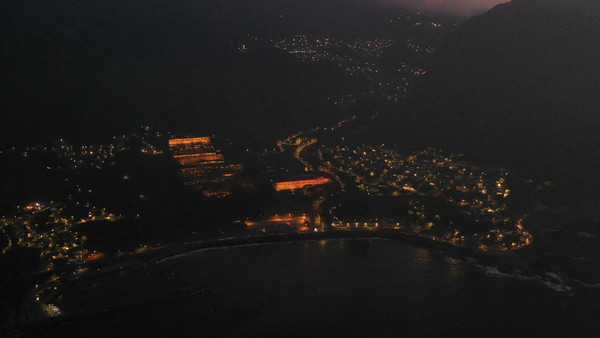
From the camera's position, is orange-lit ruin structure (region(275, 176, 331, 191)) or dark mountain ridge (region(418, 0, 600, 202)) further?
dark mountain ridge (region(418, 0, 600, 202))

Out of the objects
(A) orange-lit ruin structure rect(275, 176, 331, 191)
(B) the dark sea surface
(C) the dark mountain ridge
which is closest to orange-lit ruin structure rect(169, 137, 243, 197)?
(A) orange-lit ruin structure rect(275, 176, 331, 191)

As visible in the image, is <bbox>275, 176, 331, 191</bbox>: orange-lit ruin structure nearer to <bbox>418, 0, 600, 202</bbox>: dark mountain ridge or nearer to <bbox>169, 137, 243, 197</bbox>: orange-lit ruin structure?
<bbox>169, 137, 243, 197</bbox>: orange-lit ruin structure

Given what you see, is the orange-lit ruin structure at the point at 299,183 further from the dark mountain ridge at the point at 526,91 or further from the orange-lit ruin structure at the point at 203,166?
the dark mountain ridge at the point at 526,91

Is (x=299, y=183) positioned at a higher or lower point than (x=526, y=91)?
lower

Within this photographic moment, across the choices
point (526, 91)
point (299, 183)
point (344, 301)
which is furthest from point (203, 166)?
point (526, 91)

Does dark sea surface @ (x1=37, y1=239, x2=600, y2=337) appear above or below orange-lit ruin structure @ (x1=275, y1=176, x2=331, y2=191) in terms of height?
below

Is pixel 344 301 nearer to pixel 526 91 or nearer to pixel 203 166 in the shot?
pixel 203 166

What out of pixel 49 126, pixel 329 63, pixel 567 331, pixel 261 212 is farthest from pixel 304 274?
pixel 329 63
